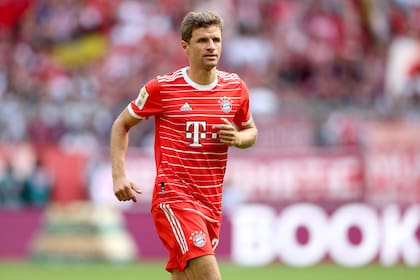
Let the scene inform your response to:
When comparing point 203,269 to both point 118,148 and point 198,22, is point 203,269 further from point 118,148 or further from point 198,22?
point 198,22

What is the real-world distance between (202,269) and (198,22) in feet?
5.69

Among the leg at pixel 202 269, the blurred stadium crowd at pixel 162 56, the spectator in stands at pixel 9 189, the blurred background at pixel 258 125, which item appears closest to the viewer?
the leg at pixel 202 269

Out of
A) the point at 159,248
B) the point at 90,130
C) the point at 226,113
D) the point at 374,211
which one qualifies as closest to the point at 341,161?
the point at 374,211

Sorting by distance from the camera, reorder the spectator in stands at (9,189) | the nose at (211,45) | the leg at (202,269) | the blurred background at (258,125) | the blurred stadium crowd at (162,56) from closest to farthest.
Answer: the leg at (202,269) < the nose at (211,45) < the blurred background at (258,125) < the spectator in stands at (9,189) < the blurred stadium crowd at (162,56)

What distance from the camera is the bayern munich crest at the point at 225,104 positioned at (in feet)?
28.2

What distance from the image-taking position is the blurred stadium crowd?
1911 centimetres

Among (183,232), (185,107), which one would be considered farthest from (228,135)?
(183,232)

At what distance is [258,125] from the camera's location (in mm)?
18141

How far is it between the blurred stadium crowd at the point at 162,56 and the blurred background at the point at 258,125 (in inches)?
1.0

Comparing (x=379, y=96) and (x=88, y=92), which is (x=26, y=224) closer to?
(x=88, y=92)

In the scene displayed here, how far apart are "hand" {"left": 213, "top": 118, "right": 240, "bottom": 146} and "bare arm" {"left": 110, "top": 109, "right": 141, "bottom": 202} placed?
695 millimetres

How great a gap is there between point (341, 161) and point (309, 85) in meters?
3.54

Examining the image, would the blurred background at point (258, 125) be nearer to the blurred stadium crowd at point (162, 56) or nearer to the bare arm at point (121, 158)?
the blurred stadium crowd at point (162, 56)

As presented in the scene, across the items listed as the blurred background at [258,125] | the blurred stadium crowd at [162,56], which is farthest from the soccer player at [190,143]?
the blurred stadium crowd at [162,56]
